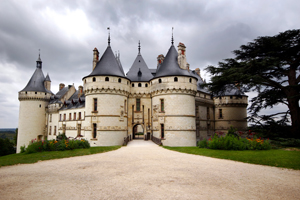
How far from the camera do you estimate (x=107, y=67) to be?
983 inches

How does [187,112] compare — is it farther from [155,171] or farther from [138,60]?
[155,171]

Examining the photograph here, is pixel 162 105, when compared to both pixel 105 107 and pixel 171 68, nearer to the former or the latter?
pixel 171 68

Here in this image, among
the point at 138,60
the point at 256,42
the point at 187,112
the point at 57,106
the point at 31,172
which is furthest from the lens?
the point at 57,106

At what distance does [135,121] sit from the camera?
26984mm

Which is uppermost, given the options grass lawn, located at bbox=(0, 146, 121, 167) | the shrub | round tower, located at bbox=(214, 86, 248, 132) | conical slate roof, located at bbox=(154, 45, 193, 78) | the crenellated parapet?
conical slate roof, located at bbox=(154, 45, 193, 78)

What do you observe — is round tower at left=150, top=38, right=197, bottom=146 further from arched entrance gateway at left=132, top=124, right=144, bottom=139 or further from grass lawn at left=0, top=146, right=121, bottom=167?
grass lawn at left=0, top=146, right=121, bottom=167

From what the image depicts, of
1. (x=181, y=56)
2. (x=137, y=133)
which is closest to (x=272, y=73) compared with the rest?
(x=181, y=56)

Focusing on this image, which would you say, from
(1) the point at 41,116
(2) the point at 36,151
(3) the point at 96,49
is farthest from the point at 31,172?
(1) the point at 41,116

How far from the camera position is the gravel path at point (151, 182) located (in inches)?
250

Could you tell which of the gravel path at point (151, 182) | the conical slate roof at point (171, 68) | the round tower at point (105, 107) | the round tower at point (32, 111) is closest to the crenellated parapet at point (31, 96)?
the round tower at point (32, 111)

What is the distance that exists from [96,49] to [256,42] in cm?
2041

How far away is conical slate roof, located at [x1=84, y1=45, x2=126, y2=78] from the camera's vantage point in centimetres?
2437

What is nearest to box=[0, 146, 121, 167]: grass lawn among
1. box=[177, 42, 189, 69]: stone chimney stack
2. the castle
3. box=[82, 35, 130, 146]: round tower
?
box=[82, 35, 130, 146]: round tower

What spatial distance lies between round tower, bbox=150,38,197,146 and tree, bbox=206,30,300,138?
3.76m
